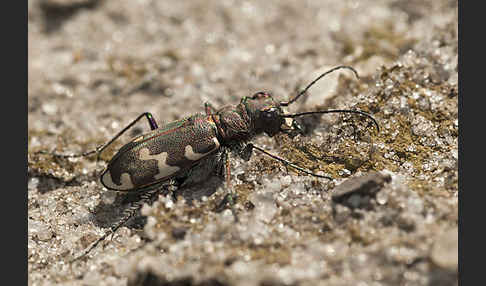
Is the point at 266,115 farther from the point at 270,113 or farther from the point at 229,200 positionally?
the point at 229,200

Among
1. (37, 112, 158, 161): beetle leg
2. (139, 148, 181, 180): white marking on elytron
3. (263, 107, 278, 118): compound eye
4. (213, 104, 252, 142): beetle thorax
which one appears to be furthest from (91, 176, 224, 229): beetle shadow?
(263, 107, 278, 118): compound eye

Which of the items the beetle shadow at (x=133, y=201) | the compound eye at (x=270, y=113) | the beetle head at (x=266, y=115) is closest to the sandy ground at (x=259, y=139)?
the beetle shadow at (x=133, y=201)

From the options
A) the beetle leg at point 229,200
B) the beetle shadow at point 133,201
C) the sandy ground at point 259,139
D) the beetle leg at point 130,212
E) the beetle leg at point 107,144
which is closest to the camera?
the sandy ground at point 259,139

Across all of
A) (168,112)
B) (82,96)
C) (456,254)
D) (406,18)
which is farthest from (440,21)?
(82,96)

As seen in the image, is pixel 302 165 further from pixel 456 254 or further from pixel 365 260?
pixel 456 254

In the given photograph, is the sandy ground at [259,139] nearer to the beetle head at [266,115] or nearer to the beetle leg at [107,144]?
the beetle leg at [107,144]

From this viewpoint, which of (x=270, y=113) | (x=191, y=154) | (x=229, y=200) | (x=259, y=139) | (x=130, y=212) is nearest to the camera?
(x=229, y=200)

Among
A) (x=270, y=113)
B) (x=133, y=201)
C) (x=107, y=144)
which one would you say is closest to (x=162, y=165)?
(x=133, y=201)
